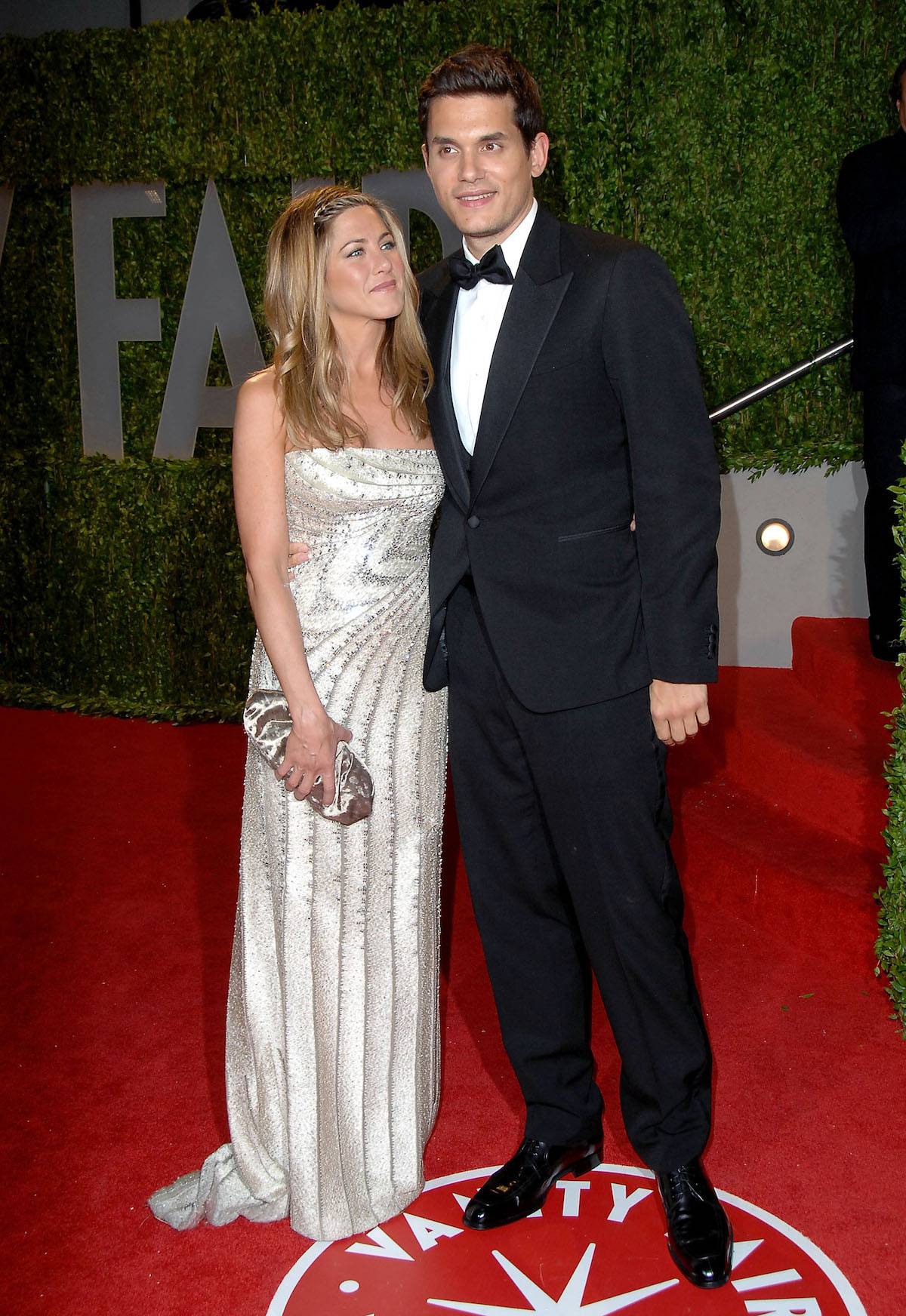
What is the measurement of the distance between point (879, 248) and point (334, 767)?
2813 millimetres

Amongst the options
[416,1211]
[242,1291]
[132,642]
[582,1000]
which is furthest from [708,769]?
[132,642]

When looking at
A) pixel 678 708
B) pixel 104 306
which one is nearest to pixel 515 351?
pixel 678 708

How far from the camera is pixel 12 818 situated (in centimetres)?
495

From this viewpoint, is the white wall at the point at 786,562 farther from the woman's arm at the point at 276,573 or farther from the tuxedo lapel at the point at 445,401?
the woman's arm at the point at 276,573

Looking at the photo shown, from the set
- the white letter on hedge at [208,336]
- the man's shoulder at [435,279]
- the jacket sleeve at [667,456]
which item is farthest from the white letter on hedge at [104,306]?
the jacket sleeve at [667,456]

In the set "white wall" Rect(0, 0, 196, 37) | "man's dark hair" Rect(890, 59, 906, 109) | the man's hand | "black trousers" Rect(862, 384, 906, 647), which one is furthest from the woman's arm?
"white wall" Rect(0, 0, 196, 37)

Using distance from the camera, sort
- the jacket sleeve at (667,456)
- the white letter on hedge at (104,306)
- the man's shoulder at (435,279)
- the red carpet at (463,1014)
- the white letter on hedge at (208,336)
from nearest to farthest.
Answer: the jacket sleeve at (667,456), the red carpet at (463,1014), the man's shoulder at (435,279), the white letter on hedge at (208,336), the white letter on hedge at (104,306)

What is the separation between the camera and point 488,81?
2307 millimetres

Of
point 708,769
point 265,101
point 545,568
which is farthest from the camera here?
point 265,101

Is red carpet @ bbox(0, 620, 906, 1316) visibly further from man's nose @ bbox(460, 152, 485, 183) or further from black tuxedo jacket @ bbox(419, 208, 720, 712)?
man's nose @ bbox(460, 152, 485, 183)

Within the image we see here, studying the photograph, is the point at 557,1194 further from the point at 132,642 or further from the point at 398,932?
the point at 132,642

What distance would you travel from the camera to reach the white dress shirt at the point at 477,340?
242 cm

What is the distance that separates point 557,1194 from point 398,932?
0.63 metres

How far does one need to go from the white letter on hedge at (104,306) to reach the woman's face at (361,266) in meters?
4.03
